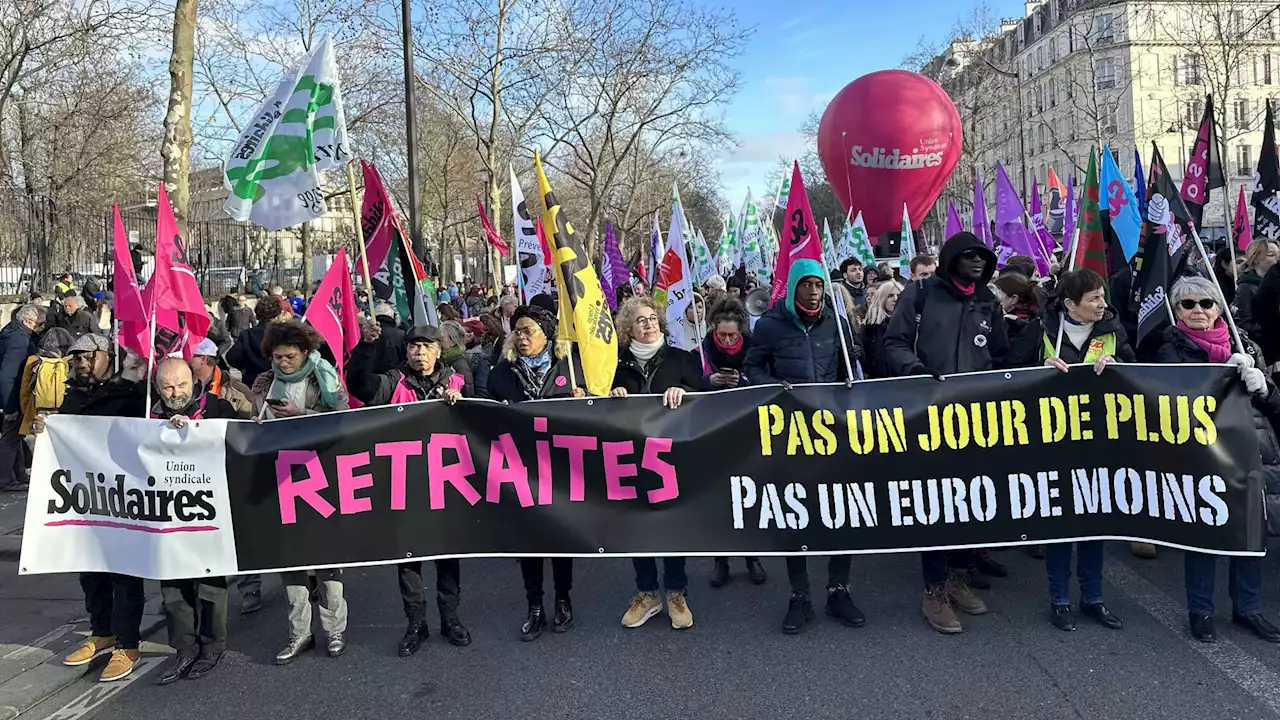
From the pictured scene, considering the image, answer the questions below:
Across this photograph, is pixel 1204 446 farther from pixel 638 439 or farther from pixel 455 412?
pixel 455 412

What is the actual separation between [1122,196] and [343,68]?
20230mm

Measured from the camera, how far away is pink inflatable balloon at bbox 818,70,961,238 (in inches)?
720

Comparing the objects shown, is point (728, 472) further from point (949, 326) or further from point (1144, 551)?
point (1144, 551)

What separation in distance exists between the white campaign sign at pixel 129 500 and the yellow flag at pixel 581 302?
1.78 meters

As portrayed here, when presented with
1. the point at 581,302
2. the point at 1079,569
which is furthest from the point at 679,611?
the point at 1079,569

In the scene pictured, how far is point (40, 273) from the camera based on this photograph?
56.4ft

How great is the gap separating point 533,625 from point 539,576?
0.24m

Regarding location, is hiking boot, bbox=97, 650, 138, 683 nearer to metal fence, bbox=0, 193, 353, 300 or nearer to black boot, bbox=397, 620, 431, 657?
black boot, bbox=397, 620, 431, 657

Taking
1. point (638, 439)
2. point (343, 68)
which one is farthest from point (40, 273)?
point (638, 439)

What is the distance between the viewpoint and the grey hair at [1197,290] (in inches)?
188

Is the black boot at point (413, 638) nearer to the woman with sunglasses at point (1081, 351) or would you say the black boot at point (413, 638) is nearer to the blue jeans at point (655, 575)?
the blue jeans at point (655, 575)

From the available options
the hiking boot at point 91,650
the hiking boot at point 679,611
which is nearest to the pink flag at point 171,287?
the hiking boot at point 91,650

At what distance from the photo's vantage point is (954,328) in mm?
5168

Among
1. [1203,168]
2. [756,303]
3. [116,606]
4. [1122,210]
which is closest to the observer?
[116,606]
